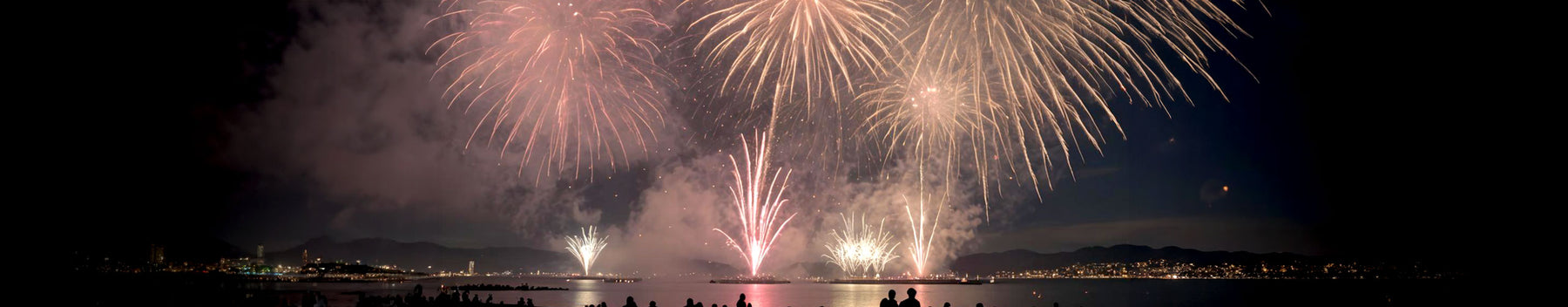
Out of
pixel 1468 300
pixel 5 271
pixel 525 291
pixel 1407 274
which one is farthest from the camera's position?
pixel 1407 274

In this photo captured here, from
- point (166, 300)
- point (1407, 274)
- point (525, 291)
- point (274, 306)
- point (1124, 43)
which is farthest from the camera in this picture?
point (1407, 274)

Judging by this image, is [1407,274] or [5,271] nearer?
[5,271]

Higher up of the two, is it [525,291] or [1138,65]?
[1138,65]

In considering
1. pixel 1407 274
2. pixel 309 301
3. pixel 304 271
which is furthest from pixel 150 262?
pixel 1407 274

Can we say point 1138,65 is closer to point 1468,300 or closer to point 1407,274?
point 1468,300

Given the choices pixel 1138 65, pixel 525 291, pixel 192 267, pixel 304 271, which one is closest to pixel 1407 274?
pixel 525 291

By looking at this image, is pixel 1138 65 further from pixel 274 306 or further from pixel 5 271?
pixel 5 271

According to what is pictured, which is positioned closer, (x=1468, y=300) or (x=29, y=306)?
(x=29, y=306)

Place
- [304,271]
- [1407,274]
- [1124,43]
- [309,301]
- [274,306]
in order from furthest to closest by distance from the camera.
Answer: [304,271]
[1407,274]
[274,306]
[309,301]
[1124,43]

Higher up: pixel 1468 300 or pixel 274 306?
pixel 274 306
